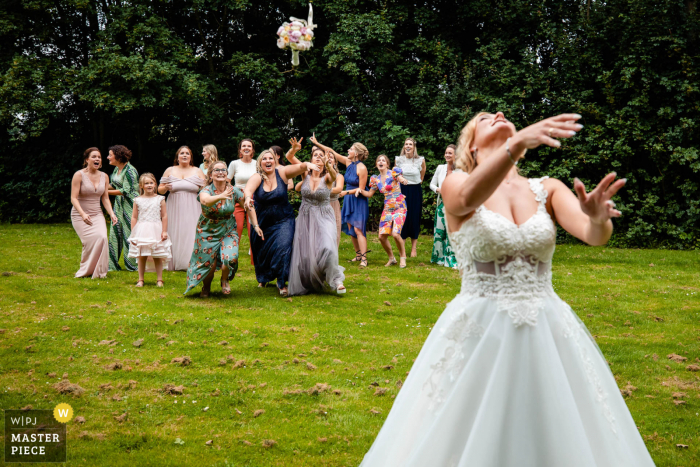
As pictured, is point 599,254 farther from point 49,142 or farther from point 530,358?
point 49,142

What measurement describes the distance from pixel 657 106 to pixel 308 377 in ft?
45.3

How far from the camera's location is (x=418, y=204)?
1251 cm

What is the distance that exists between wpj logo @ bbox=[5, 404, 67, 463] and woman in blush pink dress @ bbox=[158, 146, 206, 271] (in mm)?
6744

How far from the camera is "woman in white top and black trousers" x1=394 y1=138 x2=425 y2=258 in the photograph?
1231 centimetres

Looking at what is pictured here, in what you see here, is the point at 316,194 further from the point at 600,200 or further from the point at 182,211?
the point at 600,200

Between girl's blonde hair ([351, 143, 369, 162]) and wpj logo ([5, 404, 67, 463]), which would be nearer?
wpj logo ([5, 404, 67, 463])

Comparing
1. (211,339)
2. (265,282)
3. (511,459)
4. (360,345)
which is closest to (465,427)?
(511,459)

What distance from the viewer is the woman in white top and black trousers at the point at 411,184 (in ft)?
40.4

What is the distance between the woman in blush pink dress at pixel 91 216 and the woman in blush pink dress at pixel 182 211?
115cm

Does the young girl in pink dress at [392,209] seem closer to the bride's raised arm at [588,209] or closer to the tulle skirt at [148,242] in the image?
the tulle skirt at [148,242]

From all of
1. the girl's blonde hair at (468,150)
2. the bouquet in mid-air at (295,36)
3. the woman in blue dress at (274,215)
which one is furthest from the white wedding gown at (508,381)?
the woman in blue dress at (274,215)

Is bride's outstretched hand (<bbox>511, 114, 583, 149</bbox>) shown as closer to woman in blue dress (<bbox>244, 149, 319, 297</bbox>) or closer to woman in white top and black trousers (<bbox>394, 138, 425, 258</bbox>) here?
woman in blue dress (<bbox>244, 149, 319, 297</bbox>)

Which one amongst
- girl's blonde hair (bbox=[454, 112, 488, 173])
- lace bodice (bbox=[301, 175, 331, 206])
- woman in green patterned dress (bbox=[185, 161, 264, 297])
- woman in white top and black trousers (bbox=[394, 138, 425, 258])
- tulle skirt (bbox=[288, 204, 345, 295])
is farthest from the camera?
woman in white top and black trousers (bbox=[394, 138, 425, 258])

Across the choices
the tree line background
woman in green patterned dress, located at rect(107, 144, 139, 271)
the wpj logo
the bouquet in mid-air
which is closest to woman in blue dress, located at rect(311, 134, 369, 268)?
woman in green patterned dress, located at rect(107, 144, 139, 271)
